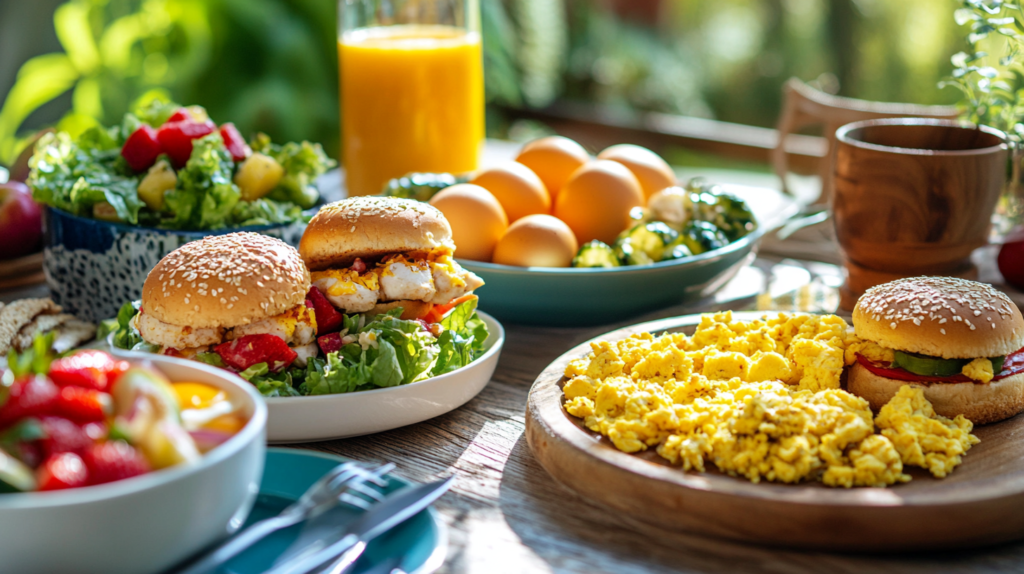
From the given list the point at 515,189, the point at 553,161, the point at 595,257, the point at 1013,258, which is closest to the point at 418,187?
the point at 515,189

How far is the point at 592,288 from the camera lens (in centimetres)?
162

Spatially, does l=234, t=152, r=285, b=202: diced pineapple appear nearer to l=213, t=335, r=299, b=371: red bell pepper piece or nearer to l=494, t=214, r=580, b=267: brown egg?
l=494, t=214, r=580, b=267: brown egg

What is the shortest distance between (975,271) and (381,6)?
5.59 feet

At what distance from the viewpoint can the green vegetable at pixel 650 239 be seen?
1.73 m

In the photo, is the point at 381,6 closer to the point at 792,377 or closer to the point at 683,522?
the point at 792,377

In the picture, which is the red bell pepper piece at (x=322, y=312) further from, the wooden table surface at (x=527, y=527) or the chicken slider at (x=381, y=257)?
the wooden table surface at (x=527, y=527)

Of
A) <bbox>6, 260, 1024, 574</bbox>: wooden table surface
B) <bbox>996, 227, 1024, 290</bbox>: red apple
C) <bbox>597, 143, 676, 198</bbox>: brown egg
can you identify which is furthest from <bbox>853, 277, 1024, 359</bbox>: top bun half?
<bbox>597, 143, 676, 198</bbox>: brown egg

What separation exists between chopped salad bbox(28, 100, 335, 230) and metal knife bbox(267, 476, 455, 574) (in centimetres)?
89

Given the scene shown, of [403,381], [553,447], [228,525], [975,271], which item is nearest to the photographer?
[228,525]

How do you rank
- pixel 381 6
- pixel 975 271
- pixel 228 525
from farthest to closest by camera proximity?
pixel 381 6, pixel 975 271, pixel 228 525

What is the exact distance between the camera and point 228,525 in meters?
0.84

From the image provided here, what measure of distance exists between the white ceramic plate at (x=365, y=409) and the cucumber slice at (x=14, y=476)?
1.33 ft

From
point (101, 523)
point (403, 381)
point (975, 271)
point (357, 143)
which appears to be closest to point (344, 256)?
point (403, 381)

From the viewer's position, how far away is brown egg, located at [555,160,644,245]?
1842mm
